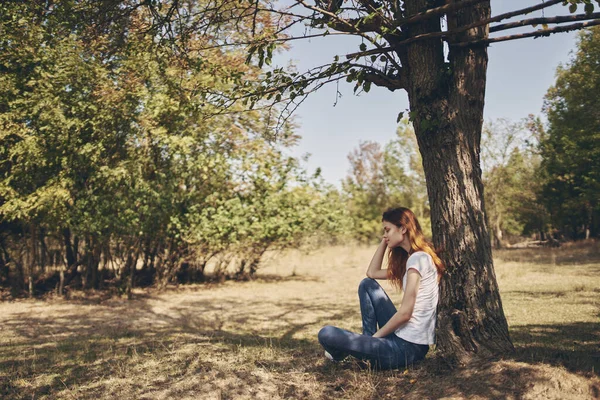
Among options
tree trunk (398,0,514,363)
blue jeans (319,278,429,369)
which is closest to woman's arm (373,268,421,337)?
blue jeans (319,278,429,369)

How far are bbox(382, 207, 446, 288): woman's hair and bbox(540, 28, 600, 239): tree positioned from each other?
62.7 feet

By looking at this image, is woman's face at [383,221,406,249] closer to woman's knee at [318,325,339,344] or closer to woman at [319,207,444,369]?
woman at [319,207,444,369]

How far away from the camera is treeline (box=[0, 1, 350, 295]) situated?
12.1 metres

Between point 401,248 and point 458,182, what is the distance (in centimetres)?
82

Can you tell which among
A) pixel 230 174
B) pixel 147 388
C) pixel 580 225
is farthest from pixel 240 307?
pixel 580 225

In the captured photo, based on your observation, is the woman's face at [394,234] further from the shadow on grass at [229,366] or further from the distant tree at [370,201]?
the distant tree at [370,201]

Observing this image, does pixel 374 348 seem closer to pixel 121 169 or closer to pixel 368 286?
pixel 368 286

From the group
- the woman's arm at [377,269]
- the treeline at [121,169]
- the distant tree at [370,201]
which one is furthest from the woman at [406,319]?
the distant tree at [370,201]

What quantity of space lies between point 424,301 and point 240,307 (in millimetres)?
8734

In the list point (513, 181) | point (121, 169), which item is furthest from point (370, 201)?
point (121, 169)

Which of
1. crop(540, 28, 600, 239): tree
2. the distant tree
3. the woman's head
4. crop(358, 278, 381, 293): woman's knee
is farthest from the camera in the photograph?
the distant tree

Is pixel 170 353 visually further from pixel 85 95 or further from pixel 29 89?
pixel 29 89

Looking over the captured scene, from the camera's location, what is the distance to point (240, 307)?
12289 millimetres

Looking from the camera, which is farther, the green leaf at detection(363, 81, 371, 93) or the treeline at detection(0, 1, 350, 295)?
the treeline at detection(0, 1, 350, 295)
